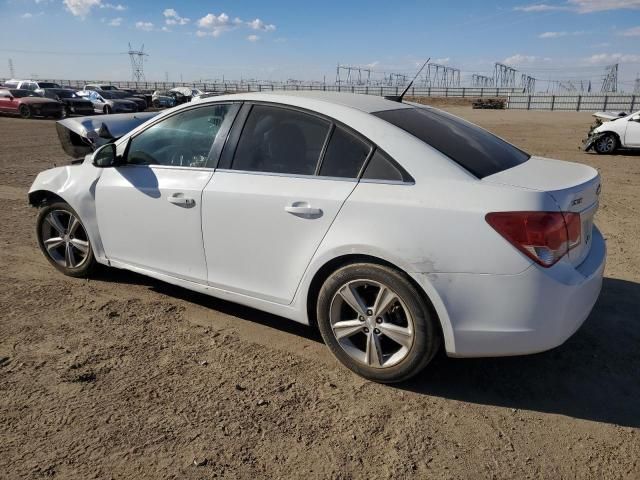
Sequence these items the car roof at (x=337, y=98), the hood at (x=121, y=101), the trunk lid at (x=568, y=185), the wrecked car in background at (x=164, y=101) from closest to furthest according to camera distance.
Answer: the trunk lid at (x=568, y=185)
the car roof at (x=337, y=98)
the hood at (x=121, y=101)
the wrecked car in background at (x=164, y=101)

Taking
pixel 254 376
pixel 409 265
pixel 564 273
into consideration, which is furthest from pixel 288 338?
pixel 564 273

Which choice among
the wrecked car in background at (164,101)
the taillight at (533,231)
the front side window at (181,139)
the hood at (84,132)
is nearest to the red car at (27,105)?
the wrecked car in background at (164,101)

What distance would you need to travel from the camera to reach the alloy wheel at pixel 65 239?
4.55m

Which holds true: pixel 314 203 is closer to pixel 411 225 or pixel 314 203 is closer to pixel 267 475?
pixel 411 225

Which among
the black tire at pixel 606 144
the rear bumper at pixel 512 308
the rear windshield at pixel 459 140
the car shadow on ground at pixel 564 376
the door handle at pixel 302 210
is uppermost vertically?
the rear windshield at pixel 459 140

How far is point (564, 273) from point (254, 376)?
185 centimetres

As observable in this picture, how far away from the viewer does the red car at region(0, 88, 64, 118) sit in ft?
89.6

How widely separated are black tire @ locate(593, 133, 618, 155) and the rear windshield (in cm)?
1275

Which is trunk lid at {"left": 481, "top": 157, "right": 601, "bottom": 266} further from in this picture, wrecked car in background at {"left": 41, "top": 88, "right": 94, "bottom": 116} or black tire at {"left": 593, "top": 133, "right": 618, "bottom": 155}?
wrecked car in background at {"left": 41, "top": 88, "right": 94, "bottom": 116}

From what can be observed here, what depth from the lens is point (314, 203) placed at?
3053 mm

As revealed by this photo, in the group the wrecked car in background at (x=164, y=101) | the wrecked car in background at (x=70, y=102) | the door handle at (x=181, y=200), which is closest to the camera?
the door handle at (x=181, y=200)

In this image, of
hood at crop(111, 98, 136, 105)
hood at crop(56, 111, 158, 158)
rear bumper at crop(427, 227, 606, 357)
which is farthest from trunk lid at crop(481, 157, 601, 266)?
hood at crop(111, 98, 136, 105)

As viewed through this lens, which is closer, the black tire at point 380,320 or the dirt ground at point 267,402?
the dirt ground at point 267,402

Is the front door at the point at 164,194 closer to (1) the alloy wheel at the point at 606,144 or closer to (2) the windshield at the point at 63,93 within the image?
(1) the alloy wheel at the point at 606,144
